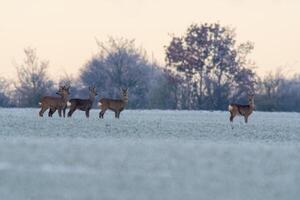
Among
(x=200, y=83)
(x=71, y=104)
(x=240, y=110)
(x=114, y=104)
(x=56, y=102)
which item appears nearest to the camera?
(x=56, y=102)

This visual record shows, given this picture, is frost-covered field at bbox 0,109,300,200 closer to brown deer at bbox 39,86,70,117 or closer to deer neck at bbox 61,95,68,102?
brown deer at bbox 39,86,70,117

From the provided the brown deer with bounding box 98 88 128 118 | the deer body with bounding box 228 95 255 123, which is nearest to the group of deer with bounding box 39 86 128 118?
the brown deer with bounding box 98 88 128 118

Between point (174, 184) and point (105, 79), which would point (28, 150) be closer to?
point (174, 184)

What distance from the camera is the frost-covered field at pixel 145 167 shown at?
1120cm

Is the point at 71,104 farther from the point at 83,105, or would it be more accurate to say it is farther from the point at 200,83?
the point at 200,83

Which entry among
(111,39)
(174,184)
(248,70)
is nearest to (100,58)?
(111,39)

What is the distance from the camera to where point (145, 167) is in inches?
524

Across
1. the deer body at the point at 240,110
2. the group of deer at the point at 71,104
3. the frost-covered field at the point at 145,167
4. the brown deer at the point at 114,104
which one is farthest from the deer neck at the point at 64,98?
the frost-covered field at the point at 145,167

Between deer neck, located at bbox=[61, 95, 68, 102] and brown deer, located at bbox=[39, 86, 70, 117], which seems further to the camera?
deer neck, located at bbox=[61, 95, 68, 102]

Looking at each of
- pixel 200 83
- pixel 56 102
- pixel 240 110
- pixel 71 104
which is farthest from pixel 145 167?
pixel 200 83

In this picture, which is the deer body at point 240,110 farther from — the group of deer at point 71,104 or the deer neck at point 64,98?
the deer neck at point 64,98

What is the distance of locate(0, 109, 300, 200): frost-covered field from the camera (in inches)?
441

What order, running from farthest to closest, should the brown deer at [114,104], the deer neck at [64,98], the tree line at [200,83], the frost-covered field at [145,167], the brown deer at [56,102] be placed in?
1. the tree line at [200,83]
2. the brown deer at [114,104]
3. the deer neck at [64,98]
4. the brown deer at [56,102]
5. the frost-covered field at [145,167]

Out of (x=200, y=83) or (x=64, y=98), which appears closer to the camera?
(x=64, y=98)
